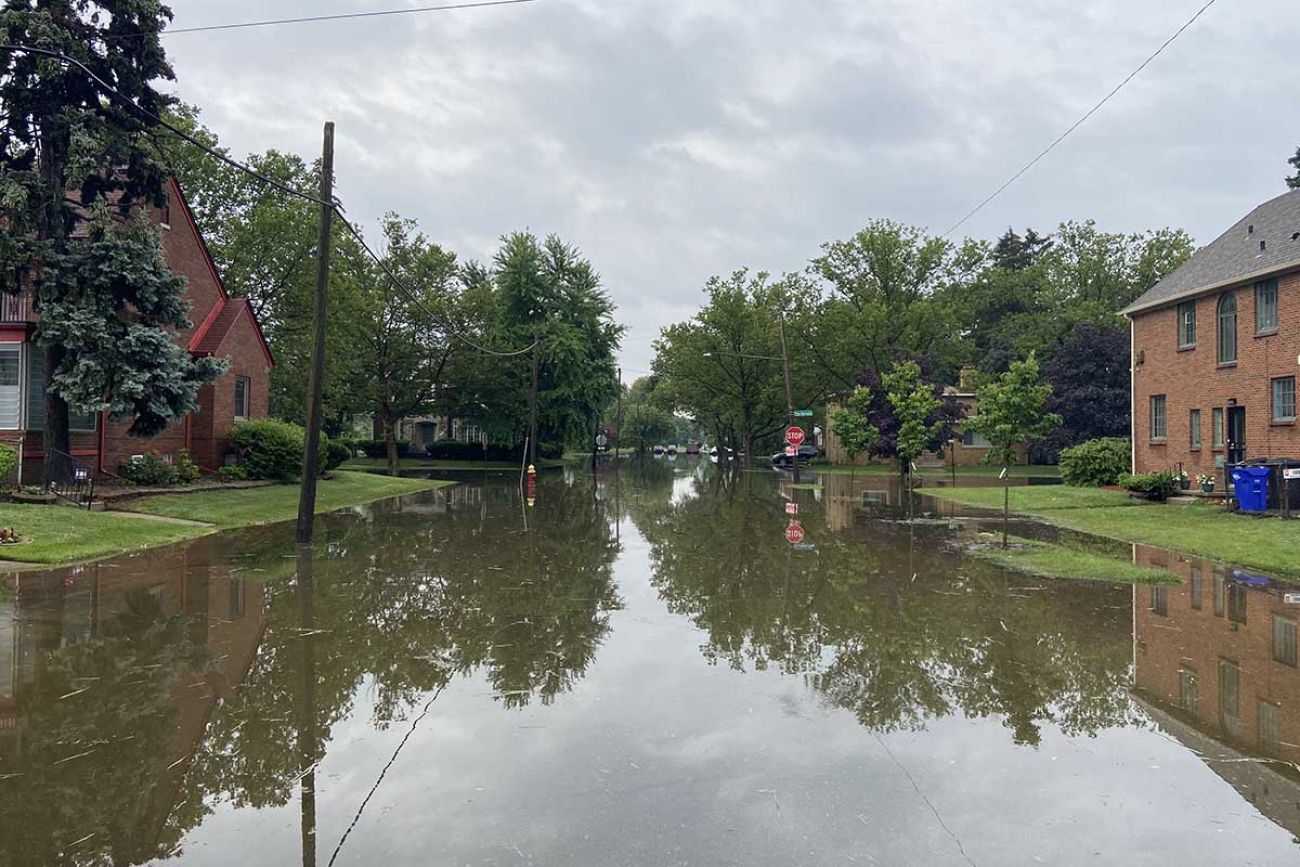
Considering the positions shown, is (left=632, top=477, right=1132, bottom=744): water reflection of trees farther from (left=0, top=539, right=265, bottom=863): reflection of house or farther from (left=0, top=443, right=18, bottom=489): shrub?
(left=0, top=443, right=18, bottom=489): shrub

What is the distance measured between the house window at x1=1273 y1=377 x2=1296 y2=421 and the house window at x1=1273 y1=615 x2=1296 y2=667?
1557cm

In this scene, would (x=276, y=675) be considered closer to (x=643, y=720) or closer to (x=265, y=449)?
(x=643, y=720)

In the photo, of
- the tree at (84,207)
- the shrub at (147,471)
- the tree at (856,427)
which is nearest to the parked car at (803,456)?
the tree at (856,427)

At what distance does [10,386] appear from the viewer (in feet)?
64.8

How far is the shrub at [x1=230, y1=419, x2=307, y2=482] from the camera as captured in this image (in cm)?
2556

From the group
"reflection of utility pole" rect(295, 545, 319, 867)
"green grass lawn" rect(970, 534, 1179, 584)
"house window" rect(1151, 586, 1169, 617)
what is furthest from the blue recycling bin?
"reflection of utility pole" rect(295, 545, 319, 867)

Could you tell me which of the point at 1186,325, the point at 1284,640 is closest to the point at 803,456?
the point at 1186,325

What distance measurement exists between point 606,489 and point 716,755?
96.0 feet

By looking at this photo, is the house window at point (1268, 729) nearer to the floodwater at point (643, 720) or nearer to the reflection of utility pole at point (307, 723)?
the floodwater at point (643, 720)

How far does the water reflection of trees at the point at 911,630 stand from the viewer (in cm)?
632

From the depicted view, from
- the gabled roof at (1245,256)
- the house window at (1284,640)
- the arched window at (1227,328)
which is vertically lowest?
the house window at (1284,640)

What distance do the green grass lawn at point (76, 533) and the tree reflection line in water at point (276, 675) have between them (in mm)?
Result: 2214

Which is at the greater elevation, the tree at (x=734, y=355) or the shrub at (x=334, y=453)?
the tree at (x=734, y=355)

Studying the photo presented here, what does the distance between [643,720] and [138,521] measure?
1485cm
